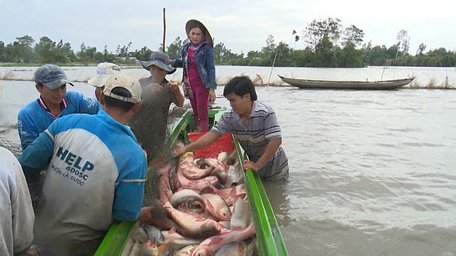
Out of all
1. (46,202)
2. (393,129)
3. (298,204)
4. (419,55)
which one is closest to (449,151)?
(393,129)

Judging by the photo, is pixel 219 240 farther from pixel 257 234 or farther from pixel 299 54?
pixel 299 54

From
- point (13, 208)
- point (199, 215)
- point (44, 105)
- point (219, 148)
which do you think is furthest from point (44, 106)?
point (219, 148)

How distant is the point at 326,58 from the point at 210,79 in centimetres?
5645

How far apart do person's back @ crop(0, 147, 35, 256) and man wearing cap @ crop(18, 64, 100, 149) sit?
1797 millimetres

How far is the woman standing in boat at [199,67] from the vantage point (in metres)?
6.80

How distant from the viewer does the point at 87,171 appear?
2611 millimetres

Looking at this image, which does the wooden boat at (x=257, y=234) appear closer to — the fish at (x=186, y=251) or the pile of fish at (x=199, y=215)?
the pile of fish at (x=199, y=215)

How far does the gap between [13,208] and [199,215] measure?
1.89 m

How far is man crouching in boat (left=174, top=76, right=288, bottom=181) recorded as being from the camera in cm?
464

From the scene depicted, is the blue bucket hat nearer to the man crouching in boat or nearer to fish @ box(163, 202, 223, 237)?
fish @ box(163, 202, 223, 237)

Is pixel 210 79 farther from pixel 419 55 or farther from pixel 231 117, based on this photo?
pixel 419 55

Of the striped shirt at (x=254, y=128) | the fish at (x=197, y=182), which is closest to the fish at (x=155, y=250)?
the fish at (x=197, y=182)

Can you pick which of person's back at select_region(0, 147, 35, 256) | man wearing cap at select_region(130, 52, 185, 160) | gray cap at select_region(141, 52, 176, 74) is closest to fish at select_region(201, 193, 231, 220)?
man wearing cap at select_region(130, 52, 185, 160)

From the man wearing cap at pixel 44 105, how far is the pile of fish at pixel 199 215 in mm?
1150
